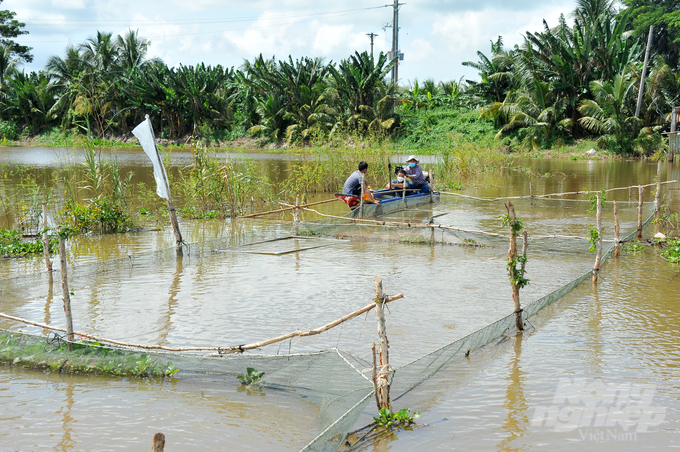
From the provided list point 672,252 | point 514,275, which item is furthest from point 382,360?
point 672,252

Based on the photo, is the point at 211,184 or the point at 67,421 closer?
the point at 67,421

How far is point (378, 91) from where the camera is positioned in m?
28.7

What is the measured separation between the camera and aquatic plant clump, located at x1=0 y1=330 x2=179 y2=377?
397 cm

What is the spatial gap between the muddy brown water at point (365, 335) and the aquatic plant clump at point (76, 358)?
0.23 feet

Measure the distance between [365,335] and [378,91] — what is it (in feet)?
81.8

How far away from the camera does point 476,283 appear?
6633mm

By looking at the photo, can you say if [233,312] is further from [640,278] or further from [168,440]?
[640,278]

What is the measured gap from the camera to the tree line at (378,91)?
25.0 m

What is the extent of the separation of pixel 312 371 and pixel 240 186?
7.88 metres

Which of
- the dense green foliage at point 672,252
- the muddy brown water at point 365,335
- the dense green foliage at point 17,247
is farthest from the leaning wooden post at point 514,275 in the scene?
the dense green foliage at point 17,247

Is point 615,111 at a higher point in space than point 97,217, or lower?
higher

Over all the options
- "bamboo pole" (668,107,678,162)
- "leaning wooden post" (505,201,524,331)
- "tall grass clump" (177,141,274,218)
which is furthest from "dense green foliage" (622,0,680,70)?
"leaning wooden post" (505,201,524,331)

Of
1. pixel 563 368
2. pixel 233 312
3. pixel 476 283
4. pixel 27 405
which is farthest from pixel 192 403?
pixel 476 283

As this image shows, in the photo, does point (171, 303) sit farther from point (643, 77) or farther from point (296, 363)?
point (643, 77)
